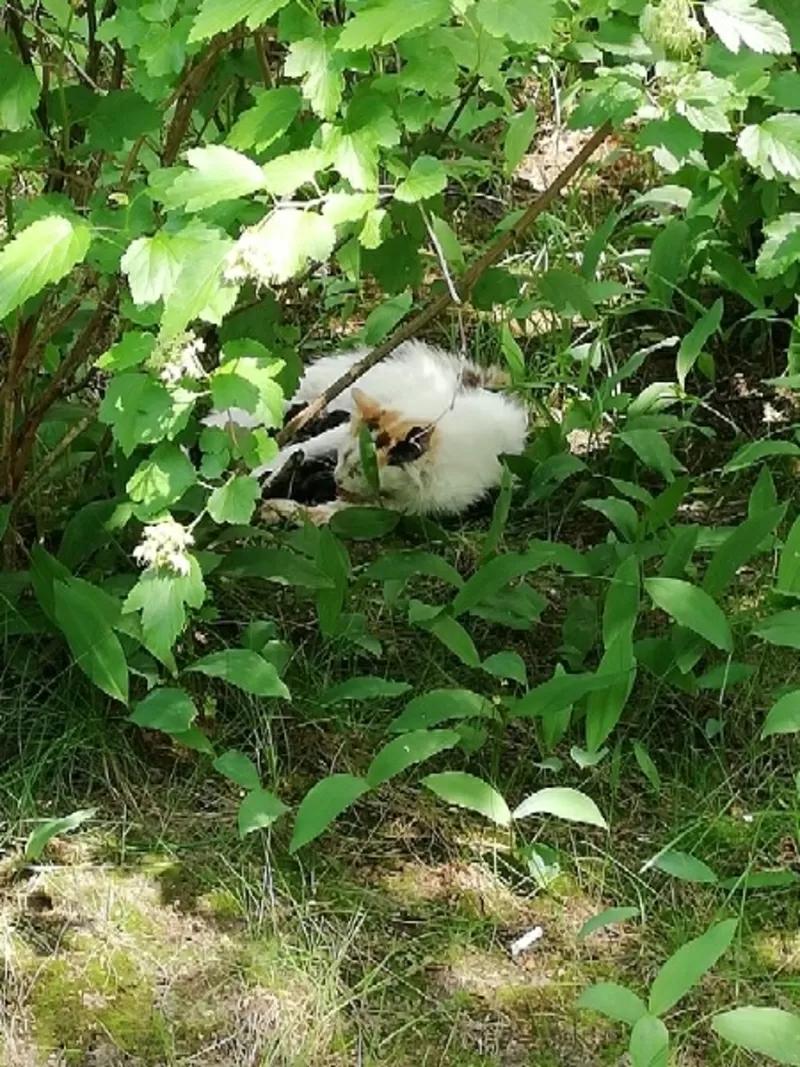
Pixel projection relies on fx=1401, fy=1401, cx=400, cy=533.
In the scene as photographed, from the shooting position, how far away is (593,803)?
7.13 ft

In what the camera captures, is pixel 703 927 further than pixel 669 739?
No

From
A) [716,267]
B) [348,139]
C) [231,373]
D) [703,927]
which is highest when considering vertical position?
[348,139]

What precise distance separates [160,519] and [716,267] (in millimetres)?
1853

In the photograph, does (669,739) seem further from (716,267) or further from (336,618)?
(716,267)

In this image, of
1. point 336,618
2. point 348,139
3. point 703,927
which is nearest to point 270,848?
point 336,618

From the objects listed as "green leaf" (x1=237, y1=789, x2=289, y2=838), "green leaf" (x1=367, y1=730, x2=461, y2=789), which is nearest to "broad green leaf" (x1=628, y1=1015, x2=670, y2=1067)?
"green leaf" (x1=367, y1=730, x2=461, y2=789)

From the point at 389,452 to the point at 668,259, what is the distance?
822 mm

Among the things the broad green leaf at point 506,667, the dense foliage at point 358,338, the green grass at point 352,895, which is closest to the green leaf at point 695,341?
the dense foliage at point 358,338

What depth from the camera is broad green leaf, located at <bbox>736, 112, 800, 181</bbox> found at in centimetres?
180

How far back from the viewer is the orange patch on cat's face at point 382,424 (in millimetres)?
3465

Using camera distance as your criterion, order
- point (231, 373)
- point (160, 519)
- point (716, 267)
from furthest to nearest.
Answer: point (716, 267), point (160, 519), point (231, 373)

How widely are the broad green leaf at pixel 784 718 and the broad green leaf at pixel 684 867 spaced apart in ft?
0.75

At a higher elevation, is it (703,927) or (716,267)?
(716,267)

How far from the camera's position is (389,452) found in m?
3.45
